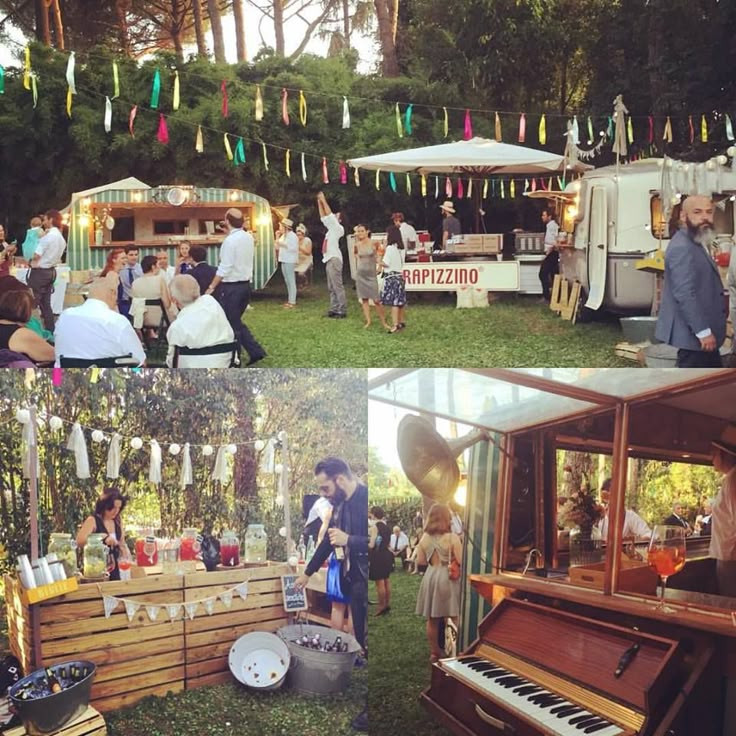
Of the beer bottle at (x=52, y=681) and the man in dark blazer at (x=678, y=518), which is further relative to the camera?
the beer bottle at (x=52, y=681)

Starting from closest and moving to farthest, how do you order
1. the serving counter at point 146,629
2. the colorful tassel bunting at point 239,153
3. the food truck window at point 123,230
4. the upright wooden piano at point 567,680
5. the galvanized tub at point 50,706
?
1. the upright wooden piano at point 567,680
2. the galvanized tub at point 50,706
3. the serving counter at point 146,629
4. the colorful tassel bunting at point 239,153
5. the food truck window at point 123,230

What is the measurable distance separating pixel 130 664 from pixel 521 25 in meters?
3.21

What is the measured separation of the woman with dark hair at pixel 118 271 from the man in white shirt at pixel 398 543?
1976 mm

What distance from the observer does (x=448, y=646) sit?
10.8 ft

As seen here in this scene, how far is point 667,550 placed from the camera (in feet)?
7.88

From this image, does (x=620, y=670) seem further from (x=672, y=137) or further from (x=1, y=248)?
(x=1, y=248)

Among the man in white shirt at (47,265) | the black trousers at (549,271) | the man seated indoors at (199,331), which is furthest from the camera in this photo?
the black trousers at (549,271)

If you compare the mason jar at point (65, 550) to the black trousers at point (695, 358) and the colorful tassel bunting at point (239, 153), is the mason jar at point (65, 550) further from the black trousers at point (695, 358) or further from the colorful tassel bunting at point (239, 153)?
the black trousers at point (695, 358)

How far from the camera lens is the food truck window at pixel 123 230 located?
470cm

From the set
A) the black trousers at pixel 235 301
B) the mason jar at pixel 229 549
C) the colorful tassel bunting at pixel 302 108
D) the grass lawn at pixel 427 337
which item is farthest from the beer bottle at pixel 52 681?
the colorful tassel bunting at pixel 302 108

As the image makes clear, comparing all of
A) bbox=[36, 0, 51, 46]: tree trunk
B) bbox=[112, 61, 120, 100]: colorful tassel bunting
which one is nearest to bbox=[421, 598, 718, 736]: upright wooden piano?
bbox=[112, 61, 120, 100]: colorful tassel bunting

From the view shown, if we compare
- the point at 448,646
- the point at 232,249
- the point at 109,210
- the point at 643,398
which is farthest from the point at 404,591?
the point at 109,210

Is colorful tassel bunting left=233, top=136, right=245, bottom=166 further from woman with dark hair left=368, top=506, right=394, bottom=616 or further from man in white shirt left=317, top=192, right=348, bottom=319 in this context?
woman with dark hair left=368, top=506, right=394, bottom=616

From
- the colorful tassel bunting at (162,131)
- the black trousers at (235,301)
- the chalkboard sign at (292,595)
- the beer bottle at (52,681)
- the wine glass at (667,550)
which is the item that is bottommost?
the beer bottle at (52,681)
